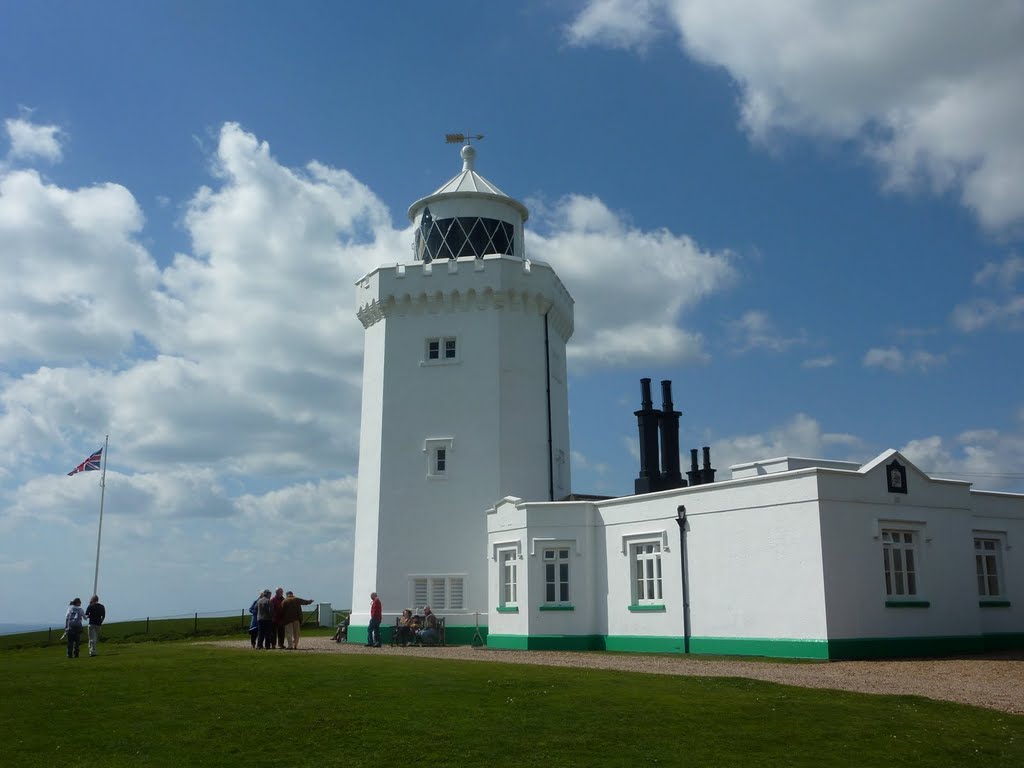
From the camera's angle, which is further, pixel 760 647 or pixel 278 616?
pixel 278 616

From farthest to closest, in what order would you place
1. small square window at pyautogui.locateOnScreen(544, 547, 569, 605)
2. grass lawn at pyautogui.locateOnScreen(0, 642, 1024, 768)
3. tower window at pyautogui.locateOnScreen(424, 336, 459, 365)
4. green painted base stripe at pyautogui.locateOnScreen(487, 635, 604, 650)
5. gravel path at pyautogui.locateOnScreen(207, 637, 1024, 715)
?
tower window at pyautogui.locateOnScreen(424, 336, 459, 365) → small square window at pyautogui.locateOnScreen(544, 547, 569, 605) → green painted base stripe at pyautogui.locateOnScreen(487, 635, 604, 650) → gravel path at pyautogui.locateOnScreen(207, 637, 1024, 715) → grass lawn at pyautogui.locateOnScreen(0, 642, 1024, 768)

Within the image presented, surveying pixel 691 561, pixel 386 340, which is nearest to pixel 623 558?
pixel 691 561

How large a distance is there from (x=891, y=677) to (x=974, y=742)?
5166 millimetres

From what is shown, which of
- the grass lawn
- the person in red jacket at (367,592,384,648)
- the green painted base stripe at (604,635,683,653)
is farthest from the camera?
the person in red jacket at (367,592,384,648)

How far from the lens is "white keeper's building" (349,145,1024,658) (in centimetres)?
1828

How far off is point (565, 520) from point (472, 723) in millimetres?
12996

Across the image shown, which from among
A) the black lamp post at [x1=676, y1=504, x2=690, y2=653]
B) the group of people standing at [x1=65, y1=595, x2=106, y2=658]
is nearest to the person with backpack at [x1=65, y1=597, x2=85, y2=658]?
the group of people standing at [x1=65, y1=595, x2=106, y2=658]

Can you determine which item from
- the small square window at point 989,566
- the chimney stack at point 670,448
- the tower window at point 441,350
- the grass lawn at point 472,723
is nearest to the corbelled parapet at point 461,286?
the tower window at point 441,350

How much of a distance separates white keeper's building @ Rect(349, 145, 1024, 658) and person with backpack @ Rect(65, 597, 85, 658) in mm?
7771

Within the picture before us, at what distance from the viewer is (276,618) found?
70.2 feet

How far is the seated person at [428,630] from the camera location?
2494 cm

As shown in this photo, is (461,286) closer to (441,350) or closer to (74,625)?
(441,350)

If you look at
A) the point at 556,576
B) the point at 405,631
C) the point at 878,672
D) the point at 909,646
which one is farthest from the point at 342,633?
the point at 878,672

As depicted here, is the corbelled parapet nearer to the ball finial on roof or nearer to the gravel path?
the ball finial on roof
